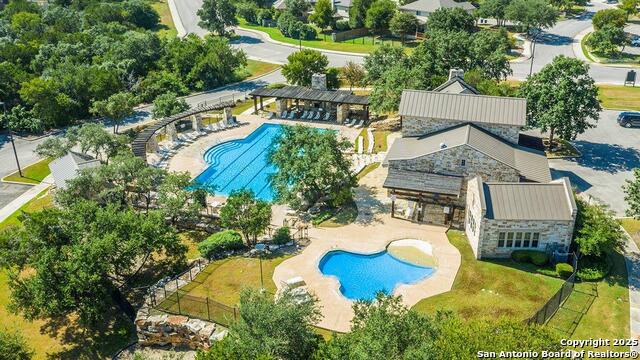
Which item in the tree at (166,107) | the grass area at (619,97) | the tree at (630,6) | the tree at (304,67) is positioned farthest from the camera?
the tree at (630,6)

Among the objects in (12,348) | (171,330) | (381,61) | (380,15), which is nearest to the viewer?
(12,348)

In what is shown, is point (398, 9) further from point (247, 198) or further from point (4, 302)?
point (4, 302)

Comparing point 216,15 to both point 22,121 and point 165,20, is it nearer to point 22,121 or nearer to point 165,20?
point 165,20

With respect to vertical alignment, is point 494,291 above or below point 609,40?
below

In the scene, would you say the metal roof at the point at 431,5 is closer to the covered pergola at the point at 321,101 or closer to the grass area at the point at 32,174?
the covered pergola at the point at 321,101

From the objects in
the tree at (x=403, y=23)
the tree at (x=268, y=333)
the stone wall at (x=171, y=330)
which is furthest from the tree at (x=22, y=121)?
the tree at (x=403, y=23)

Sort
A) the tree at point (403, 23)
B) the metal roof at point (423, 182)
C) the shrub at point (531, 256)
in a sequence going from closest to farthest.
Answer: the shrub at point (531, 256) < the metal roof at point (423, 182) < the tree at point (403, 23)

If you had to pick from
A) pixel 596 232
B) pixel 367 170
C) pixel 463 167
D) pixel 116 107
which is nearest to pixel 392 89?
pixel 367 170
